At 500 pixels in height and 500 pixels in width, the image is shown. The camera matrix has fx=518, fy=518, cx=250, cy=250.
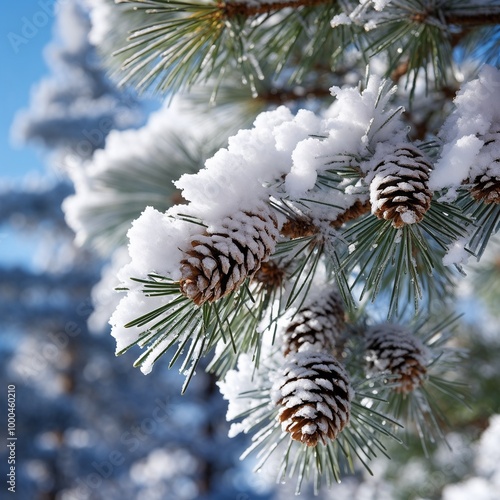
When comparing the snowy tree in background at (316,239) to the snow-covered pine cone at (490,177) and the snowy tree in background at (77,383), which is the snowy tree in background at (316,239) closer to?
the snow-covered pine cone at (490,177)

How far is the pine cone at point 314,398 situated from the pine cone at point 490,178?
29 centimetres

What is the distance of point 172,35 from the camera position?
3.18 feet

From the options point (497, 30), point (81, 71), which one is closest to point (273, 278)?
point (497, 30)

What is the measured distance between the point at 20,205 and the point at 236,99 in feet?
21.7

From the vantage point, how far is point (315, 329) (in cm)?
79

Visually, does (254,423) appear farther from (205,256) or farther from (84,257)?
(84,257)

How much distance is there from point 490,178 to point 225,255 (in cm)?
30

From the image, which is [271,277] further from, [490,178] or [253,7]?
[253,7]

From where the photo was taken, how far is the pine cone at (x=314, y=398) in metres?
0.63

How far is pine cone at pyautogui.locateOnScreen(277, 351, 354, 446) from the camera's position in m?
0.63
